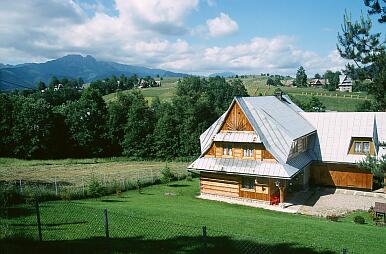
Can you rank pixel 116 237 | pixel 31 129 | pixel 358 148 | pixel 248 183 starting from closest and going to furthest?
pixel 116 237, pixel 248 183, pixel 358 148, pixel 31 129

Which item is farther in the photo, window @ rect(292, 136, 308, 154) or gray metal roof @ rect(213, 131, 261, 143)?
window @ rect(292, 136, 308, 154)

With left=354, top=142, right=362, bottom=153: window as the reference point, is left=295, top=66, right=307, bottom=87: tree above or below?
above

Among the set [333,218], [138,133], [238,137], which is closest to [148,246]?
[333,218]

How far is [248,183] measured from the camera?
27.0m

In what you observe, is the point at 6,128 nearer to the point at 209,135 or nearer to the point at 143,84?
the point at 209,135

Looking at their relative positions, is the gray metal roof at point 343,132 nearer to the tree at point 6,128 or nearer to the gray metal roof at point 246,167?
the gray metal roof at point 246,167

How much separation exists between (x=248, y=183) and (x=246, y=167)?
58.2 inches

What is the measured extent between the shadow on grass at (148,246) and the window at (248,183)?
44.5 ft

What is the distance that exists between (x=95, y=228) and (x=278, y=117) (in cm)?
2018

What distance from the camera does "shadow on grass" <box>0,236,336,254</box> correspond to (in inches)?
438

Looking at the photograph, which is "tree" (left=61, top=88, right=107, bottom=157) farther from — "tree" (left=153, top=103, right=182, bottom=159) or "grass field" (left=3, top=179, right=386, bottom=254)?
"grass field" (left=3, top=179, right=386, bottom=254)

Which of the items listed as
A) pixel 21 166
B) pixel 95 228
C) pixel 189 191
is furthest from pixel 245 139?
pixel 21 166

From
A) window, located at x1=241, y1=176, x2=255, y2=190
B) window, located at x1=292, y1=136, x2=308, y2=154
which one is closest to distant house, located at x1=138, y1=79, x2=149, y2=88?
window, located at x1=292, y1=136, x2=308, y2=154

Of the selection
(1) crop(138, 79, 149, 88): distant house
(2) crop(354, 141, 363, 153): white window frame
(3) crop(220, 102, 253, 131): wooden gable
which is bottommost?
(2) crop(354, 141, 363, 153): white window frame
